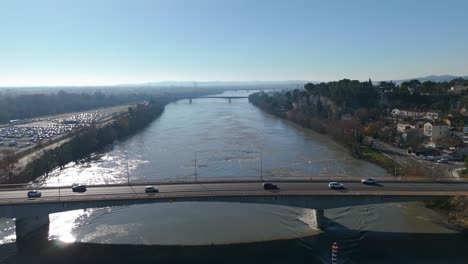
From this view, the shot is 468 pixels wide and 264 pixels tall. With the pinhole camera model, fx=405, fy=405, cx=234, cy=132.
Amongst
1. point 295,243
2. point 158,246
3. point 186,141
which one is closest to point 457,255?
point 295,243

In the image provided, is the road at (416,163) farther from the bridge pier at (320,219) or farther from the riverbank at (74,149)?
the riverbank at (74,149)

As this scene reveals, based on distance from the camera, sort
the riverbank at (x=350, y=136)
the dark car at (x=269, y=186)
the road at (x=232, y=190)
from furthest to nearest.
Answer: the riverbank at (x=350, y=136), the dark car at (x=269, y=186), the road at (x=232, y=190)

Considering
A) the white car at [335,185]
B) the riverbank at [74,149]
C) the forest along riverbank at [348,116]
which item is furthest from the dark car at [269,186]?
the riverbank at [74,149]

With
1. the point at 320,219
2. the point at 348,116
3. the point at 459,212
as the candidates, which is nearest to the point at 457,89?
the point at 348,116

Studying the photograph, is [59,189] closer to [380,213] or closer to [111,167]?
[111,167]

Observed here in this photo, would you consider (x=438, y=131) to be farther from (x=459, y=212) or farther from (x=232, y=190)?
(x=232, y=190)

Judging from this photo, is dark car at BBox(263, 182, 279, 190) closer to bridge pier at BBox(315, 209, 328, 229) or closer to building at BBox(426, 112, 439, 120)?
bridge pier at BBox(315, 209, 328, 229)

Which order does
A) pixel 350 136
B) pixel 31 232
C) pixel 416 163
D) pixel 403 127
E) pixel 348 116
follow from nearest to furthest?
1. pixel 31 232
2. pixel 416 163
3. pixel 350 136
4. pixel 403 127
5. pixel 348 116
